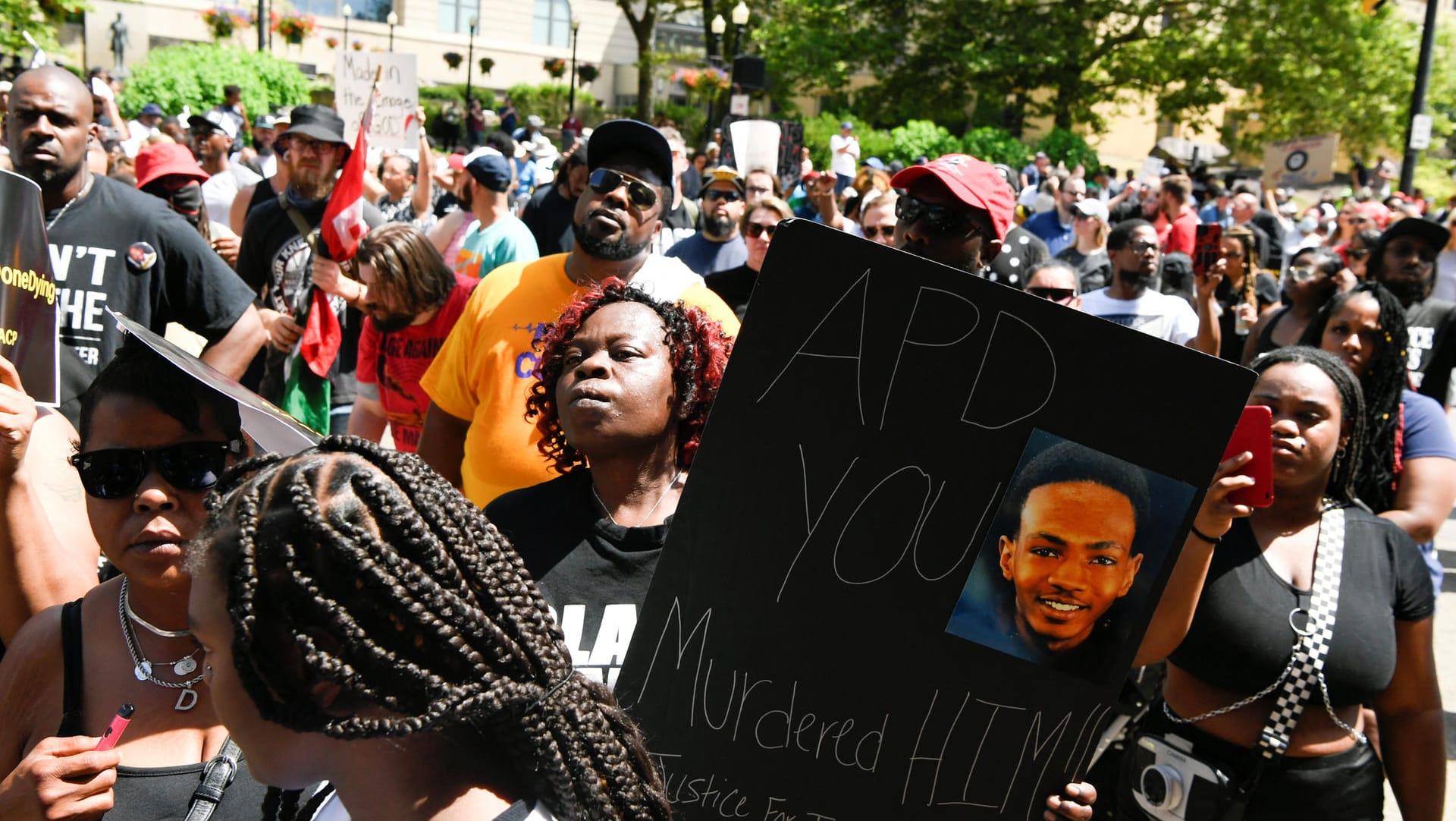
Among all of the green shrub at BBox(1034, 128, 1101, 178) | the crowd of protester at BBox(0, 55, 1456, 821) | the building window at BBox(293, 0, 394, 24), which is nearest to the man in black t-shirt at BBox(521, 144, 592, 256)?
the crowd of protester at BBox(0, 55, 1456, 821)

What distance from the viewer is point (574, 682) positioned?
156 centimetres

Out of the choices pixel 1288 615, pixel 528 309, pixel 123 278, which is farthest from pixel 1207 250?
pixel 123 278

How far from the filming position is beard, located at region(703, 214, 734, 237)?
7.39m

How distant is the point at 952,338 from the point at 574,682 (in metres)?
0.86

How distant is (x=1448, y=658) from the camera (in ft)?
20.1

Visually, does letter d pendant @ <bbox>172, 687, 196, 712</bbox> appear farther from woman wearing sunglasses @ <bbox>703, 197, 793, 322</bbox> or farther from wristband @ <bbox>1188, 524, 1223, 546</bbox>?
woman wearing sunglasses @ <bbox>703, 197, 793, 322</bbox>

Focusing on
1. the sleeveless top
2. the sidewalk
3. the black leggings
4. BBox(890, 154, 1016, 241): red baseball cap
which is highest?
BBox(890, 154, 1016, 241): red baseball cap

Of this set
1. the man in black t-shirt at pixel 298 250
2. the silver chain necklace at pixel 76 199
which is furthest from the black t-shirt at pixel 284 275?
the silver chain necklace at pixel 76 199

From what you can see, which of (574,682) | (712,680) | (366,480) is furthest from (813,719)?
(366,480)

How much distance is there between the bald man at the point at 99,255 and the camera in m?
3.76

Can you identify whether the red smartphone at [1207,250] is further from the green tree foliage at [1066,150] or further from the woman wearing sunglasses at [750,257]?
the green tree foliage at [1066,150]

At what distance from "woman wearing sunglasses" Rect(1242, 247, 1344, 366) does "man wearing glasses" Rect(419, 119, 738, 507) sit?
349 centimetres

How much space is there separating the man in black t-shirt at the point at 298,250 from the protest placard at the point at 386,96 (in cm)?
266

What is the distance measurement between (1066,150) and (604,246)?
2484cm
